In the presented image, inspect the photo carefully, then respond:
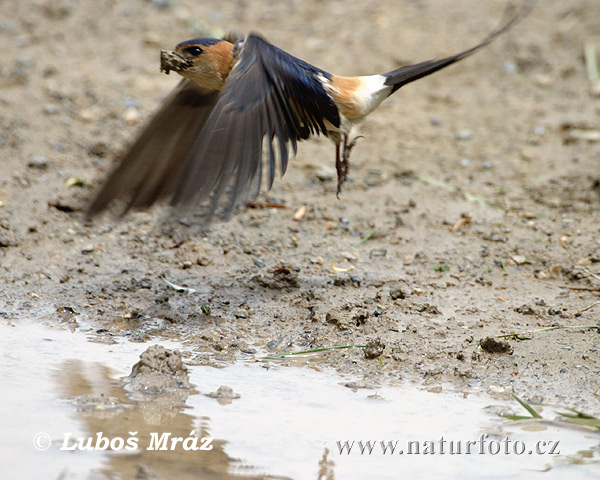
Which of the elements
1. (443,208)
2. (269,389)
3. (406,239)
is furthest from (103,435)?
(443,208)

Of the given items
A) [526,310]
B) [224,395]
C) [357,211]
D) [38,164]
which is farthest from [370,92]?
[38,164]

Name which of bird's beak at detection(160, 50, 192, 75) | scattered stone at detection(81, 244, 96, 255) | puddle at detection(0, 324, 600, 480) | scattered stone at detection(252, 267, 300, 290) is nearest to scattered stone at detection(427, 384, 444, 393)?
puddle at detection(0, 324, 600, 480)

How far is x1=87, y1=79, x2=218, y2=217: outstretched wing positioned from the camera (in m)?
3.48

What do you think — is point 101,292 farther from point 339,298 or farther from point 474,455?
point 474,455

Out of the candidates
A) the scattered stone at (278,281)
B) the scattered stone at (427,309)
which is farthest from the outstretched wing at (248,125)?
the scattered stone at (427,309)

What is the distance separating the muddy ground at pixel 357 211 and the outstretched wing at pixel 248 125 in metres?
0.86

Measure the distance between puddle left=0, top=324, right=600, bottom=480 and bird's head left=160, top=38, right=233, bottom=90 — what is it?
1574 mm

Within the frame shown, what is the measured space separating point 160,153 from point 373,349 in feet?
4.77

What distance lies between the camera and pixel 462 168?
5.79 meters

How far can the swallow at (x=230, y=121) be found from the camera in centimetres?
309

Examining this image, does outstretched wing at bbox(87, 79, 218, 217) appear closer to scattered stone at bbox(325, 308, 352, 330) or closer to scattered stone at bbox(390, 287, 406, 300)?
scattered stone at bbox(325, 308, 352, 330)

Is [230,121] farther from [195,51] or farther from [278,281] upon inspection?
[278,281]

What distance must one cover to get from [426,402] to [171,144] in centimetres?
188

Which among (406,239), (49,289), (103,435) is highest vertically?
(406,239)
